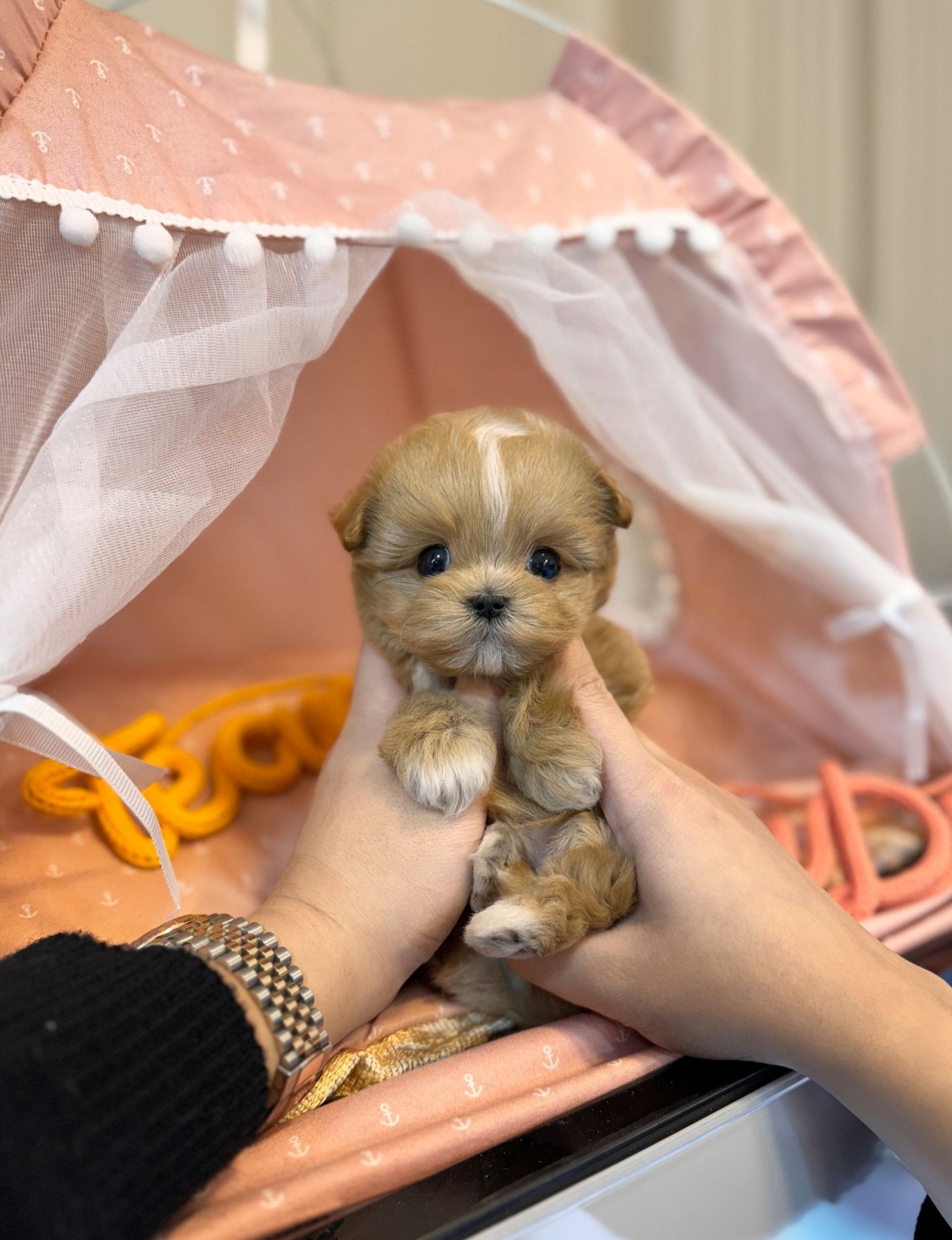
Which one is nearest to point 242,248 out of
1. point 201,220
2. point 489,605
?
point 201,220

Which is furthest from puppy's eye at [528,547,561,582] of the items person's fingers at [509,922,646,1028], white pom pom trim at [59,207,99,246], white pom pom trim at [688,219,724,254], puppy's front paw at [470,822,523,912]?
white pom pom trim at [688,219,724,254]

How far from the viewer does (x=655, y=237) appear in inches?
61.0

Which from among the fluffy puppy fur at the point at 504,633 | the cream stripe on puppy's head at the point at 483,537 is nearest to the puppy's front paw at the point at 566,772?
the fluffy puppy fur at the point at 504,633

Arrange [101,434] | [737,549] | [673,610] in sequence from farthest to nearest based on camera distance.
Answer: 1. [673,610]
2. [737,549]
3. [101,434]

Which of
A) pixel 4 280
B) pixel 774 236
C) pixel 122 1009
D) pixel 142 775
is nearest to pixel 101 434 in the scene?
pixel 4 280

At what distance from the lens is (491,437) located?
1.10 m

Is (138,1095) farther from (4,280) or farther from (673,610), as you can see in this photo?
(673,610)

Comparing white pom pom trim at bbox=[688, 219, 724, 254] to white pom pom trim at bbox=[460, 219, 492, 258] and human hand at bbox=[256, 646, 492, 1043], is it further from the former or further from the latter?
human hand at bbox=[256, 646, 492, 1043]

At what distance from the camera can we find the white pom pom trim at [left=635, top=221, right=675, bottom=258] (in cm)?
155

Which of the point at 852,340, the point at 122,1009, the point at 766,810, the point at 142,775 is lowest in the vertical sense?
the point at 766,810

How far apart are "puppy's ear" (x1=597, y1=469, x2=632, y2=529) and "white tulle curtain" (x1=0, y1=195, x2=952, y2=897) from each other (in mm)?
330

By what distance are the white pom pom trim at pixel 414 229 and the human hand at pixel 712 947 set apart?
69cm

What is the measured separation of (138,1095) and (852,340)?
164cm

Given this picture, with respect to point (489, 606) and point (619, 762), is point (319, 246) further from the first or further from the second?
point (619, 762)
